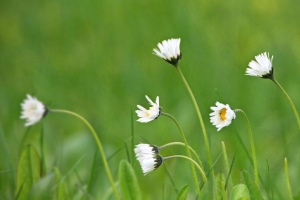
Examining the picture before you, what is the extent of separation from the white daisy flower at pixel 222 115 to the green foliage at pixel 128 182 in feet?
0.99

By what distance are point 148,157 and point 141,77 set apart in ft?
5.99

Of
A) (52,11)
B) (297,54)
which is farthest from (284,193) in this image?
(52,11)

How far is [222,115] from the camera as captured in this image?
135 cm

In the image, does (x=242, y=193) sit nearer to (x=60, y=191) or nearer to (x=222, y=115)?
(x=222, y=115)

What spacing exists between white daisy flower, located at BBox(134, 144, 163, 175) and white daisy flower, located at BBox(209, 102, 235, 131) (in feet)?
0.49

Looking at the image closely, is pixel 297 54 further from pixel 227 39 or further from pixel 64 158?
pixel 64 158

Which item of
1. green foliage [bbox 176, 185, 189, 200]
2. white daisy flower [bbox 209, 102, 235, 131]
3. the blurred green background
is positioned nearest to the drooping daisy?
white daisy flower [bbox 209, 102, 235, 131]

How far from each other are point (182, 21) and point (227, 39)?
319mm

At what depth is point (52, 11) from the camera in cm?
442

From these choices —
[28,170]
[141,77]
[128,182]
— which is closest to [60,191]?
[28,170]

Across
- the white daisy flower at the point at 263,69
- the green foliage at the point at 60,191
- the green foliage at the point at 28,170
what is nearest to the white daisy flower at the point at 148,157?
the white daisy flower at the point at 263,69

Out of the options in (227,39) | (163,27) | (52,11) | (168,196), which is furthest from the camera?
(52,11)

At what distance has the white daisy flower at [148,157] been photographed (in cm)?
139

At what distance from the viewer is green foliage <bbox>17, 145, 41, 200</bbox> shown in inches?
75.7
